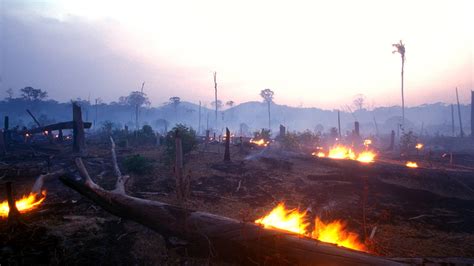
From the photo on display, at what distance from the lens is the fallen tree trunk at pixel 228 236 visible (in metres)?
4.34

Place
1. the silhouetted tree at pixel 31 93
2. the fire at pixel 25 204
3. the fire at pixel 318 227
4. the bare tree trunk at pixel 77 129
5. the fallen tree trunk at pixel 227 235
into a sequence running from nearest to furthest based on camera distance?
the fallen tree trunk at pixel 227 235
the fire at pixel 318 227
the fire at pixel 25 204
the bare tree trunk at pixel 77 129
the silhouetted tree at pixel 31 93

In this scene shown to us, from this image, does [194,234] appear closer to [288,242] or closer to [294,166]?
[288,242]

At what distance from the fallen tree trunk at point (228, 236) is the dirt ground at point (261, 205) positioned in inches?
18.0

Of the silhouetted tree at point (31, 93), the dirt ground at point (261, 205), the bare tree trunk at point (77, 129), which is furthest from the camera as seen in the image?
the silhouetted tree at point (31, 93)

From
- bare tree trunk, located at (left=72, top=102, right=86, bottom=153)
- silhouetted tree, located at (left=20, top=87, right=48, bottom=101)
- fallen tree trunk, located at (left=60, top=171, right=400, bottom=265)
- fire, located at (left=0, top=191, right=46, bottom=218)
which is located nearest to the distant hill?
silhouetted tree, located at (left=20, top=87, right=48, bottom=101)

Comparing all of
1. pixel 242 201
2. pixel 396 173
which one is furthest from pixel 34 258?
pixel 396 173

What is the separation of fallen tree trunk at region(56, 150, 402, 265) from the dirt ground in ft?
→ 1.50

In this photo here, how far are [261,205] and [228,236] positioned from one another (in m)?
4.59

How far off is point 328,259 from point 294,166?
37.1 ft

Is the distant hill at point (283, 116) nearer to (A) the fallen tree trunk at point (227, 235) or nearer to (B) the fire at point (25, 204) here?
(B) the fire at point (25, 204)

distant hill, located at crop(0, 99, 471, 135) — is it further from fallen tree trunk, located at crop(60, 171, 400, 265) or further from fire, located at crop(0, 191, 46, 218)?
fallen tree trunk, located at crop(60, 171, 400, 265)

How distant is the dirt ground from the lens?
5797 millimetres

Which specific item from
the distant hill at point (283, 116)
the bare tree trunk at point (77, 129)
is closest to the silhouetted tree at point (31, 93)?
the distant hill at point (283, 116)

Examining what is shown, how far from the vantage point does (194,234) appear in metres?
5.66
